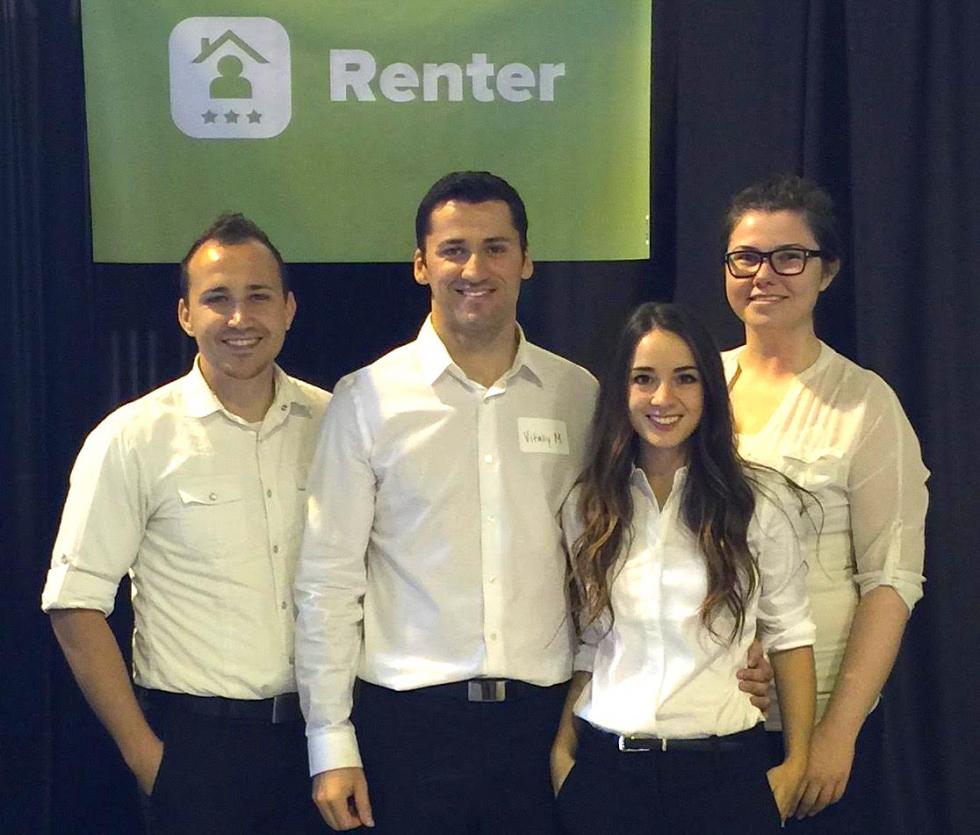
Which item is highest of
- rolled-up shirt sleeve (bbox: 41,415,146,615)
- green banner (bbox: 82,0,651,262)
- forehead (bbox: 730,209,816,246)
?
green banner (bbox: 82,0,651,262)

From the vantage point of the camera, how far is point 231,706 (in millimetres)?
1980

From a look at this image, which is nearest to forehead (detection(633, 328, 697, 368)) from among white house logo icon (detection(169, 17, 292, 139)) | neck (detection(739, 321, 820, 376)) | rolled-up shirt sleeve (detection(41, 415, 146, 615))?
neck (detection(739, 321, 820, 376))

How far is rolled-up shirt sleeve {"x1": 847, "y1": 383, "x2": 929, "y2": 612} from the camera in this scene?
202 cm

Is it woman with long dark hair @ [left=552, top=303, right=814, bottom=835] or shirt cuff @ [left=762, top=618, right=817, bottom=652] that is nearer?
woman with long dark hair @ [left=552, top=303, right=814, bottom=835]

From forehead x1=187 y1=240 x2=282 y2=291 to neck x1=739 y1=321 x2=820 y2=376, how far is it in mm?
935

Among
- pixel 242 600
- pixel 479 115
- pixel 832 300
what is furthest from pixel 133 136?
pixel 832 300

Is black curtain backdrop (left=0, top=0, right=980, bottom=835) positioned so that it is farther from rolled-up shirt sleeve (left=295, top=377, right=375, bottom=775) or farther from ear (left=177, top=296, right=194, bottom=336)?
rolled-up shirt sleeve (left=295, top=377, right=375, bottom=775)

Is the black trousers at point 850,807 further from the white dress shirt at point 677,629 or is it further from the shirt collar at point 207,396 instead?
the shirt collar at point 207,396

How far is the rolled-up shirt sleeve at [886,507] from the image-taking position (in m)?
2.02

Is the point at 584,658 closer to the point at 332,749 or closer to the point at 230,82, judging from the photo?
the point at 332,749

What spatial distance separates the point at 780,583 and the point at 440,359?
71cm

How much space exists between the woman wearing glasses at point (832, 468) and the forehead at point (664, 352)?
0.78 feet

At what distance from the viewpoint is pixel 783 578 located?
1.91 m

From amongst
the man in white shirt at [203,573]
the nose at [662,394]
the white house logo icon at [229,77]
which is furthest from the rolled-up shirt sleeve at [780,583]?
the white house logo icon at [229,77]
